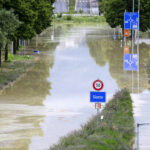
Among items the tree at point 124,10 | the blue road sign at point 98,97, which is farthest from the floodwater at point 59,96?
the tree at point 124,10

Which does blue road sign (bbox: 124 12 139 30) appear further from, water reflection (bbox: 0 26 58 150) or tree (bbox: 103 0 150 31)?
tree (bbox: 103 0 150 31)

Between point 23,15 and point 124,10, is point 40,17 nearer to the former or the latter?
point 23,15

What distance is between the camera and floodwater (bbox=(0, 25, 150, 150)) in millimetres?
19891

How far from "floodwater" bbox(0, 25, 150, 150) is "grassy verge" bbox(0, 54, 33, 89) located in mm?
705

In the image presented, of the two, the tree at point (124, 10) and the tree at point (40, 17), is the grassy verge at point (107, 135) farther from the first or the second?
the tree at point (124, 10)

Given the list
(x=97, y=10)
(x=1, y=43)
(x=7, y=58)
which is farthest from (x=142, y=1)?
(x=97, y=10)

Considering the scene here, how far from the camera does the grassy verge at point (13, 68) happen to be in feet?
121

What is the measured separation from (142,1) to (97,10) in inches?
4278

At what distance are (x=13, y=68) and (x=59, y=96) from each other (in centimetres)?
1317

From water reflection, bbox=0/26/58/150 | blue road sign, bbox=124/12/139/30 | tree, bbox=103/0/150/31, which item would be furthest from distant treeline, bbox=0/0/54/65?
tree, bbox=103/0/150/31

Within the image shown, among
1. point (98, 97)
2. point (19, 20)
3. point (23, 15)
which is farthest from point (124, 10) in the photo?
point (98, 97)

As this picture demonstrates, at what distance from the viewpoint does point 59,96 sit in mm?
31156

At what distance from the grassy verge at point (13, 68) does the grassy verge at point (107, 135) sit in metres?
13.3

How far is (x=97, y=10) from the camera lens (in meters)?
191
